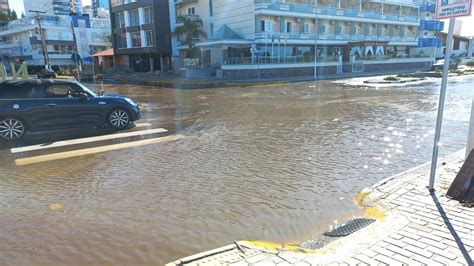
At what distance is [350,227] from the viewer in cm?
448

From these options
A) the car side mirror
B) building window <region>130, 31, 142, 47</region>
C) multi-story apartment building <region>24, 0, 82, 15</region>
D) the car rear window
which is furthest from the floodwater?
multi-story apartment building <region>24, 0, 82, 15</region>

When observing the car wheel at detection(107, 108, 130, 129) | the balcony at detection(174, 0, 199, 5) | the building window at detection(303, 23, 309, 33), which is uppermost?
the balcony at detection(174, 0, 199, 5)

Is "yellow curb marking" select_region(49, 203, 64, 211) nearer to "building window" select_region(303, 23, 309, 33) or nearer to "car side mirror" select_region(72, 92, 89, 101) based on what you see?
"car side mirror" select_region(72, 92, 89, 101)

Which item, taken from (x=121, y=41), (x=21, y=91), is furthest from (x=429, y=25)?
(x=21, y=91)

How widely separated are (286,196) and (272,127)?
574cm

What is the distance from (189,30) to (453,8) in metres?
43.1

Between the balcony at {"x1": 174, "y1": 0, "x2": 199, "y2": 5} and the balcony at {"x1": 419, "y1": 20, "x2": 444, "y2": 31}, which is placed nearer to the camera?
the balcony at {"x1": 174, "y1": 0, "x2": 199, "y2": 5}

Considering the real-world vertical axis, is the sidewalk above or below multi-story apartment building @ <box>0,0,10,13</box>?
below

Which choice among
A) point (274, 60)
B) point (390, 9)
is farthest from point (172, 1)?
point (390, 9)

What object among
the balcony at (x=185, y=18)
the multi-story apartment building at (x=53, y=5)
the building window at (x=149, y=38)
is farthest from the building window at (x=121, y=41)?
the multi-story apartment building at (x=53, y=5)

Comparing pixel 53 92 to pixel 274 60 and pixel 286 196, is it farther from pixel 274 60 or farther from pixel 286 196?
pixel 274 60

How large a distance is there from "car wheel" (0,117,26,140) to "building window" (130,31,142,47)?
4510 cm

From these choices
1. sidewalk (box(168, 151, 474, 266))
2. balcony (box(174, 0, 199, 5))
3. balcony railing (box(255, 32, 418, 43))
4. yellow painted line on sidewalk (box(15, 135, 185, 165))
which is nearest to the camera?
sidewalk (box(168, 151, 474, 266))

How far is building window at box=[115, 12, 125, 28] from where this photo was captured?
53.6m
